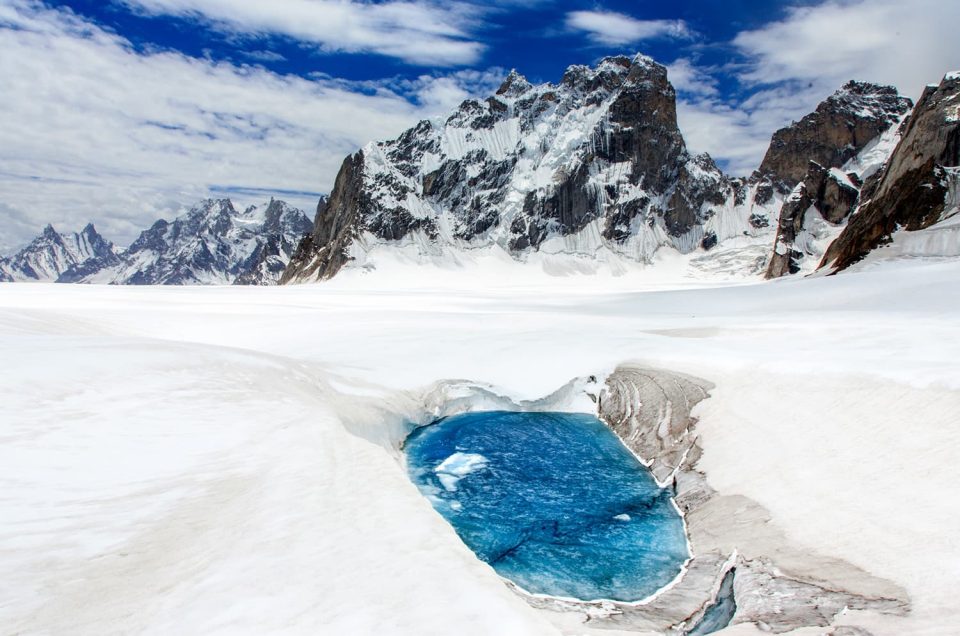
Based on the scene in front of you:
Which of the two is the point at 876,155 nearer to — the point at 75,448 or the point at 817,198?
the point at 817,198

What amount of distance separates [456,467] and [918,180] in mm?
78352

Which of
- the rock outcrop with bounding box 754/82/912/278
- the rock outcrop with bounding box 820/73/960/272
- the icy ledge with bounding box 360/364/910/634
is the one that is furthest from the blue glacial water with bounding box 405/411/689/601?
the rock outcrop with bounding box 754/82/912/278

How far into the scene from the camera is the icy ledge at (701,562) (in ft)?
29.3

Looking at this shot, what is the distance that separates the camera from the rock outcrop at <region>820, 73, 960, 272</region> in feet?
212

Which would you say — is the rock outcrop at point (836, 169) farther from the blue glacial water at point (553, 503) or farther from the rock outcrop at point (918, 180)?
the blue glacial water at point (553, 503)

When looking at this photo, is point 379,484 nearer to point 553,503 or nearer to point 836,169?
point 553,503

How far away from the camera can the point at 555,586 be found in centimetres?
1183

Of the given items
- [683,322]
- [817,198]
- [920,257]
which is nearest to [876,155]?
[817,198]

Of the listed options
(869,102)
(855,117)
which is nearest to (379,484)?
(855,117)

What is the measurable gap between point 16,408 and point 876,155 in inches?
9126

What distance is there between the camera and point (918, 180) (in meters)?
68.0

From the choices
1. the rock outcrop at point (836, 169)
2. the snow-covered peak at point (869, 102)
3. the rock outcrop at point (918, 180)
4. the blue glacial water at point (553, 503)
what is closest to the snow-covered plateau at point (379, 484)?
the blue glacial water at point (553, 503)

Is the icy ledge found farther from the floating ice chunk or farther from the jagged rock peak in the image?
the jagged rock peak

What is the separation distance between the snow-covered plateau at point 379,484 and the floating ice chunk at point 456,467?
2550 mm
